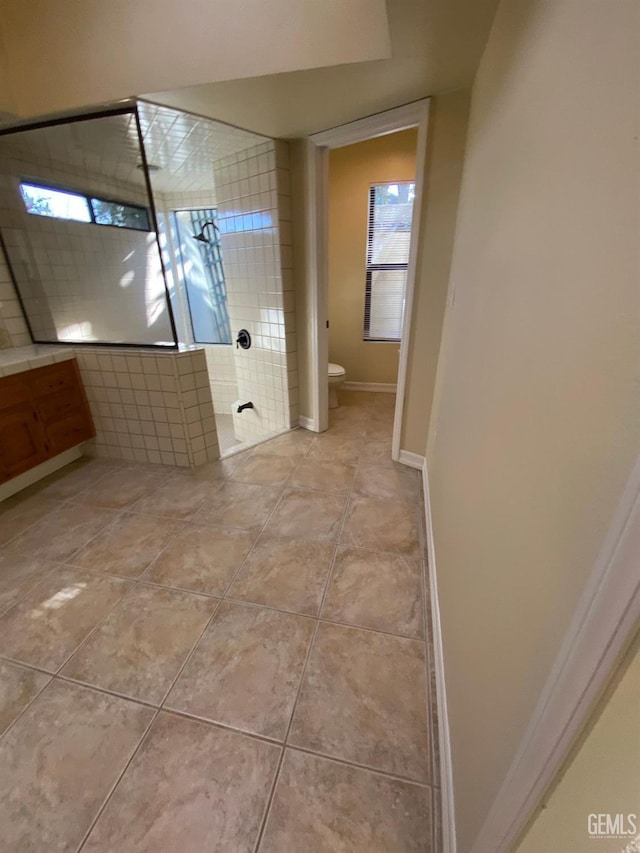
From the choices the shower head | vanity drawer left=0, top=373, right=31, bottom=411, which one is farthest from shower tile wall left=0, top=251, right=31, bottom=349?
the shower head

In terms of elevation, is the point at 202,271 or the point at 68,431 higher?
the point at 202,271

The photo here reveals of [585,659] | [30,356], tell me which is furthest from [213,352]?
[585,659]

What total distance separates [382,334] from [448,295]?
1.89 m

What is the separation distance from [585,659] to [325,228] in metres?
2.61

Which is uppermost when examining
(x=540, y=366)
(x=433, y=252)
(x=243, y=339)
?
(x=433, y=252)

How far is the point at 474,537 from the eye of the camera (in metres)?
0.91

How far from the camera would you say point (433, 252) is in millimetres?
1903

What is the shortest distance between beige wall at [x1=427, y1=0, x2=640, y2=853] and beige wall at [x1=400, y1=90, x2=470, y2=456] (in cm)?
60

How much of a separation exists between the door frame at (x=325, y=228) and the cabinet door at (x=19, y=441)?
1.88m

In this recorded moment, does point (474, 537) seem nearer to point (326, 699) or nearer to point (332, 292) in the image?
point (326, 699)

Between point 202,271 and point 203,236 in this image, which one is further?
point 202,271

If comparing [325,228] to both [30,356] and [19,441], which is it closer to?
[30,356]

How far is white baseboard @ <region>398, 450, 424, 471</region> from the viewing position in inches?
92.4

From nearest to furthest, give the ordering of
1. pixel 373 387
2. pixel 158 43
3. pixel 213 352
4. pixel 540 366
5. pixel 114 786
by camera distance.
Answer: pixel 540 366, pixel 114 786, pixel 158 43, pixel 213 352, pixel 373 387
